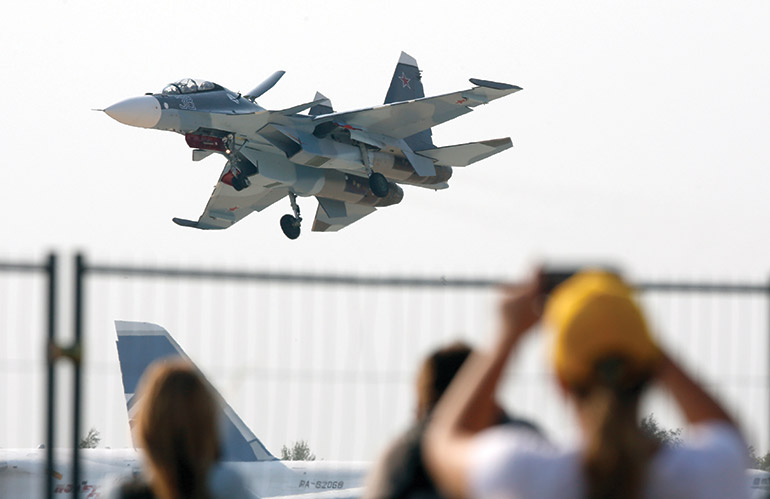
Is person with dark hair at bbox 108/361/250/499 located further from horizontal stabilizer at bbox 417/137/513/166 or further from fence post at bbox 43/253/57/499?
horizontal stabilizer at bbox 417/137/513/166

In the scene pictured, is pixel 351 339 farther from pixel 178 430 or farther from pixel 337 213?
pixel 337 213

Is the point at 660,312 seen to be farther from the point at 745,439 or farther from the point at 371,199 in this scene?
the point at 371,199

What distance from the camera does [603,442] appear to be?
2.71 m

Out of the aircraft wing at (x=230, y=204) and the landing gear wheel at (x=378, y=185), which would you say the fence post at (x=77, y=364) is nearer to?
the landing gear wheel at (x=378, y=185)

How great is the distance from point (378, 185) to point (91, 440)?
2606 centimetres

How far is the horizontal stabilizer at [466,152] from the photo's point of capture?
3356 centimetres

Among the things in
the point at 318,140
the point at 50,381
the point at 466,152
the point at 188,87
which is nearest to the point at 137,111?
the point at 188,87

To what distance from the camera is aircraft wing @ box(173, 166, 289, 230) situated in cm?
3716

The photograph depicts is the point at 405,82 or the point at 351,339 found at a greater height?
the point at 405,82

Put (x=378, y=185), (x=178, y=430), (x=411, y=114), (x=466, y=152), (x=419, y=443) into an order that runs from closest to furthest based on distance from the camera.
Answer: (x=178, y=430), (x=419, y=443), (x=378, y=185), (x=411, y=114), (x=466, y=152)

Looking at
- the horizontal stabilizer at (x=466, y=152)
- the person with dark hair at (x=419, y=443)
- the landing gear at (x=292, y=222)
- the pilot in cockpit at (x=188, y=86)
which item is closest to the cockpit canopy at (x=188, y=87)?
the pilot in cockpit at (x=188, y=86)

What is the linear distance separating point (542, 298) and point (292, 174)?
30114mm

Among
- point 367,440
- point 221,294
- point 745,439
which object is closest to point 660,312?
point 367,440

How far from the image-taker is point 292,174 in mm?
32875
